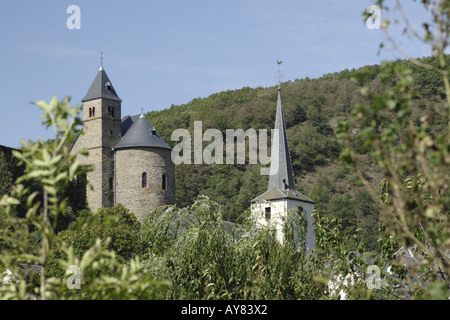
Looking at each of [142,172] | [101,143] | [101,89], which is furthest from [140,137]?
[101,89]

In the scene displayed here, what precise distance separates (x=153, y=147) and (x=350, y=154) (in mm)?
39006

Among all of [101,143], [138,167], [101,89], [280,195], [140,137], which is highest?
[101,89]

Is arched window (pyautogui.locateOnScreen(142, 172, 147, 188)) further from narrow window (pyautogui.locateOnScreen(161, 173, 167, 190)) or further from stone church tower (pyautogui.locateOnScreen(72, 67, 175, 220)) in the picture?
narrow window (pyautogui.locateOnScreen(161, 173, 167, 190))

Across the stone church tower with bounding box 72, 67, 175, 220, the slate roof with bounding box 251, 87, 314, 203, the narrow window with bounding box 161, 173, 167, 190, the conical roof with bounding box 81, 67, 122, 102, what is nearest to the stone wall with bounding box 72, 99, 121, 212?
the stone church tower with bounding box 72, 67, 175, 220

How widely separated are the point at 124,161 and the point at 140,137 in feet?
6.38

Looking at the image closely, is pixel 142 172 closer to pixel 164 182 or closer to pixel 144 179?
pixel 144 179

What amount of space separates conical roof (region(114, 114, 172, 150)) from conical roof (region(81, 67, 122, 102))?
2.64 m

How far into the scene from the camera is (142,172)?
139 feet

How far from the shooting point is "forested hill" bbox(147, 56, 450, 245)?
2208 inches

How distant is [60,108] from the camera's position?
4188 millimetres

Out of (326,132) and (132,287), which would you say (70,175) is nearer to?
(132,287)

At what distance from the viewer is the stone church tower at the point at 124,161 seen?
42.4 meters
